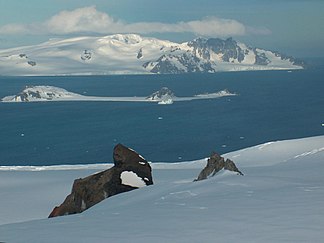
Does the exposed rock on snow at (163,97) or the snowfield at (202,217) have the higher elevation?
the exposed rock on snow at (163,97)

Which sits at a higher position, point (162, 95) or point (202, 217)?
point (162, 95)

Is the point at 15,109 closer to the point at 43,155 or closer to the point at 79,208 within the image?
the point at 43,155

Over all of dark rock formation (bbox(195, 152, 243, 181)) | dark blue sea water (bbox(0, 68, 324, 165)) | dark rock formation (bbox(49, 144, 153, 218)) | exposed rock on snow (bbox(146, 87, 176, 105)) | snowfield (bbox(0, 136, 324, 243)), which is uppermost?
exposed rock on snow (bbox(146, 87, 176, 105))

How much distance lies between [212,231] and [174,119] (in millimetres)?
116514

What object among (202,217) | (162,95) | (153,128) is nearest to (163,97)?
(162,95)

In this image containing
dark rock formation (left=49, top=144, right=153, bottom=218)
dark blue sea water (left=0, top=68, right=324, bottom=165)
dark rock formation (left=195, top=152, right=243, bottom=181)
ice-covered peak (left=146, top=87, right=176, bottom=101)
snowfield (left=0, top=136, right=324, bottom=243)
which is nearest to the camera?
snowfield (left=0, top=136, right=324, bottom=243)

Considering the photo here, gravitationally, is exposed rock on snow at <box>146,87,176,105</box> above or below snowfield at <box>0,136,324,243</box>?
above

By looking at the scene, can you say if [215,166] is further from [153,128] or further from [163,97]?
[163,97]

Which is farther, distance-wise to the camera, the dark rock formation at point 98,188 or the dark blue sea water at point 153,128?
the dark blue sea water at point 153,128

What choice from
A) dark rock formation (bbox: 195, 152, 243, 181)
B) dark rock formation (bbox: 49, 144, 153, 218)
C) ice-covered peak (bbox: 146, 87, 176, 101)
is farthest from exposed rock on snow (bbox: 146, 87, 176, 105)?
dark rock formation (bbox: 49, 144, 153, 218)

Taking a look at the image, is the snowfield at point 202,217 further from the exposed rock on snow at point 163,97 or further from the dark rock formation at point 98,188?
the exposed rock on snow at point 163,97

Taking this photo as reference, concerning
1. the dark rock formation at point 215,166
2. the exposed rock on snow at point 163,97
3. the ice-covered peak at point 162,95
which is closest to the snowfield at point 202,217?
the dark rock formation at point 215,166

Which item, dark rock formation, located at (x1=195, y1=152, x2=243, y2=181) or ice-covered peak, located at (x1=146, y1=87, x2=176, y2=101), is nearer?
dark rock formation, located at (x1=195, y1=152, x2=243, y2=181)

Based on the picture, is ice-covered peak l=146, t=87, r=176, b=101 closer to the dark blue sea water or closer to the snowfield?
the dark blue sea water
